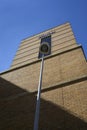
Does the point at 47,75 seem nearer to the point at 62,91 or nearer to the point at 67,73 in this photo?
the point at 67,73

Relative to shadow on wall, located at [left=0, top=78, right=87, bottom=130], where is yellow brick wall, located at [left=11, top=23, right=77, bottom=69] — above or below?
above

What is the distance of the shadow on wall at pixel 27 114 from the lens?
7.80 meters

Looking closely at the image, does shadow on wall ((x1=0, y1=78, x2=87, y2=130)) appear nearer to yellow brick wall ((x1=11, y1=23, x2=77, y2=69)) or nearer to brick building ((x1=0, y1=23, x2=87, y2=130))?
brick building ((x1=0, y1=23, x2=87, y2=130))

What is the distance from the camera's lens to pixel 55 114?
8469 millimetres

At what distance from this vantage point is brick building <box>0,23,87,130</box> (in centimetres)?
813

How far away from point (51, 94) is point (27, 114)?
1.64 metres

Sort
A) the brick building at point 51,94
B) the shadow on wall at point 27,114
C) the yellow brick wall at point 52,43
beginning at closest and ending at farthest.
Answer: the shadow on wall at point 27,114 → the brick building at point 51,94 → the yellow brick wall at point 52,43

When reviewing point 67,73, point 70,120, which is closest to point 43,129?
point 70,120

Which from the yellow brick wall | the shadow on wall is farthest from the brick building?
the yellow brick wall

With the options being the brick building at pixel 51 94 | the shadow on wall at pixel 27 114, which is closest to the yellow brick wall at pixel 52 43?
the brick building at pixel 51 94

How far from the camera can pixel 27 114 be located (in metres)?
9.23

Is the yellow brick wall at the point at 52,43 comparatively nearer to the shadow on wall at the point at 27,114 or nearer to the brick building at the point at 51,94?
the brick building at the point at 51,94

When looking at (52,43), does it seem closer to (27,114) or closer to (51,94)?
(51,94)

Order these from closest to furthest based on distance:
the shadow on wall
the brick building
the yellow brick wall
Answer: the shadow on wall → the brick building → the yellow brick wall
